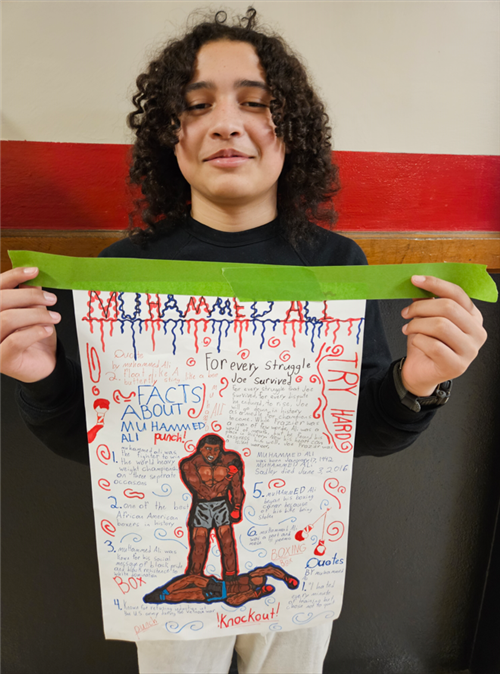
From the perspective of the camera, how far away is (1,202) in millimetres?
879

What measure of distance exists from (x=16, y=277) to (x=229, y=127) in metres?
0.41

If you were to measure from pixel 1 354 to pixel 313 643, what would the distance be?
2.77ft

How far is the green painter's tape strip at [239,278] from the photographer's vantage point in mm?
602

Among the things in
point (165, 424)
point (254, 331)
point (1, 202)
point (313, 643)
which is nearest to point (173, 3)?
point (1, 202)

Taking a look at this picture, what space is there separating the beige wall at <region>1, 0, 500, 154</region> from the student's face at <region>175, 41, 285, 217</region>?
0.87ft

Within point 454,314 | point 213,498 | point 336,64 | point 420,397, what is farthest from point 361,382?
point 336,64

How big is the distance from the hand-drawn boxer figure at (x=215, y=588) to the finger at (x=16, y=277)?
57 cm

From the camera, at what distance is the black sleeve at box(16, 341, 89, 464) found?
0.65 m

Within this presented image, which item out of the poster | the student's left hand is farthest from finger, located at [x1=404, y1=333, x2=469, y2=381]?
the poster

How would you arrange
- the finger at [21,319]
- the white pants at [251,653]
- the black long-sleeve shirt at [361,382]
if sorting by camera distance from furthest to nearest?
the white pants at [251,653] < the black long-sleeve shirt at [361,382] < the finger at [21,319]

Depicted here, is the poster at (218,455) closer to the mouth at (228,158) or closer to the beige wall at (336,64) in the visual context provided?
the mouth at (228,158)

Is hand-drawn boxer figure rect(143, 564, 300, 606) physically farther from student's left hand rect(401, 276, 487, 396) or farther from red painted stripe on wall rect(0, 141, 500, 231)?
red painted stripe on wall rect(0, 141, 500, 231)

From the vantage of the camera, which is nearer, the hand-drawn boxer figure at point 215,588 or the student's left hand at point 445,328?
the student's left hand at point 445,328

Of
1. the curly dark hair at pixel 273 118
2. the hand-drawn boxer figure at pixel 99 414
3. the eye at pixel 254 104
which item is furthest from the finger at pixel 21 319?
the eye at pixel 254 104
